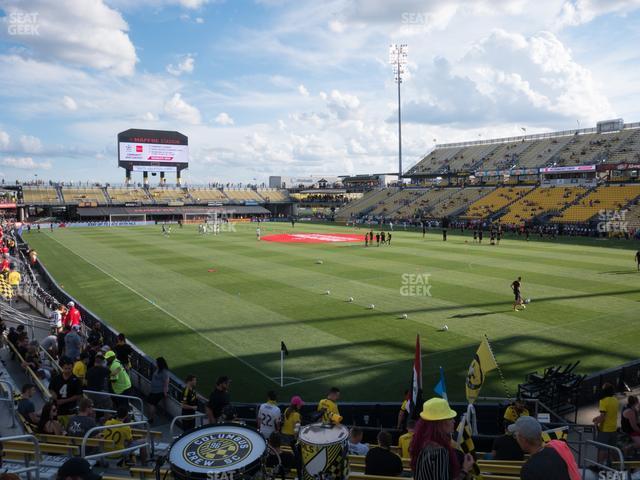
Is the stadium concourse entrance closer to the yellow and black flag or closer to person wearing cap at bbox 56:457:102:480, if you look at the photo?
the yellow and black flag

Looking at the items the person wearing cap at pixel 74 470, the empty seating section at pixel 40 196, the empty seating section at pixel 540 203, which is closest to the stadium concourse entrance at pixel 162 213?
the empty seating section at pixel 40 196

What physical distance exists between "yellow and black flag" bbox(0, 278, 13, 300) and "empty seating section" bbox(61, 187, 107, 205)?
75.7 m

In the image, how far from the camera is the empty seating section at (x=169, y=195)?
334 ft

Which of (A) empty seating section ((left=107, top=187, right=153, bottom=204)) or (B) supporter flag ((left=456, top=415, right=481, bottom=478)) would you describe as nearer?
(B) supporter flag ((left=456, top=415, right=481, bottom=478))

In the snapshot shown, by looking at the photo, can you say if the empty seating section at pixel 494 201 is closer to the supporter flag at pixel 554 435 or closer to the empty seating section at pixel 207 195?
the empty seating section at pixel 207 195

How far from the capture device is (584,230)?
5325cm

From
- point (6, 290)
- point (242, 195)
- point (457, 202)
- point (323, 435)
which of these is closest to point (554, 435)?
point (323, 435)

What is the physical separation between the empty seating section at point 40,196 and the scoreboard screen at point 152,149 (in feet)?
67.3

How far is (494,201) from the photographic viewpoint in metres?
70.9

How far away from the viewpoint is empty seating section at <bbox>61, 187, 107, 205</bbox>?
3686 inches

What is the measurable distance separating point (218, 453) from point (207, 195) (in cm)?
10745

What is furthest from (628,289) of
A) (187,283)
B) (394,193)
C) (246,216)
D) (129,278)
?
(246,216)

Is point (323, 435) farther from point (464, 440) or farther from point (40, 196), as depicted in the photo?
point (40, 196)

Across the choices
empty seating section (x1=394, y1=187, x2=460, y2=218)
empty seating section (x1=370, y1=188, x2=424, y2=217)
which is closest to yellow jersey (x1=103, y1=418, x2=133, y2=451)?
empty seating section (x1=394, y1=187, x2=460, y2=218)
